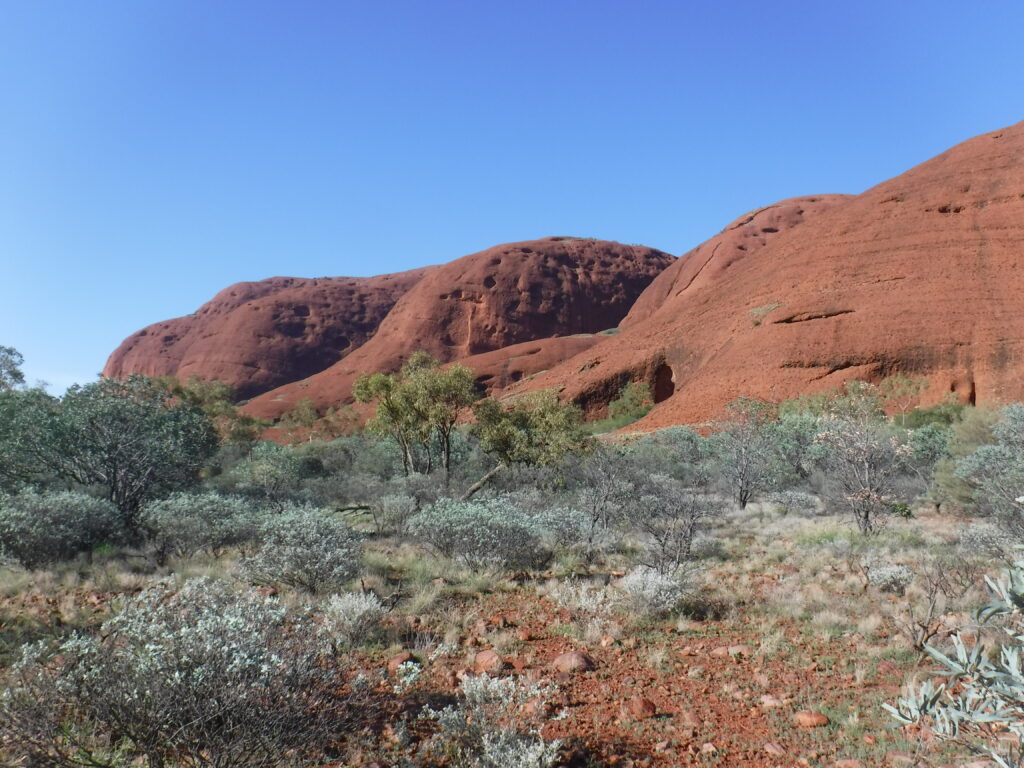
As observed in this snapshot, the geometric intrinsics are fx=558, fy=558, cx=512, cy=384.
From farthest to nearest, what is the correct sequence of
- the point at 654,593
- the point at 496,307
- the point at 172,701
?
the point at 496,307 < the point at 654,593 < the point at 172,701

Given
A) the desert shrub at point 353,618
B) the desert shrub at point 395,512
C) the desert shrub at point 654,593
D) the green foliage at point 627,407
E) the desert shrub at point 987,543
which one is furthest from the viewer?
the green foliage at point 627,407

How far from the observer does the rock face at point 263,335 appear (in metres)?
75.6

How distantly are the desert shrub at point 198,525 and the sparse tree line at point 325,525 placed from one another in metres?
0.04

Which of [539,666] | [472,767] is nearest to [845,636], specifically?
[539,666]

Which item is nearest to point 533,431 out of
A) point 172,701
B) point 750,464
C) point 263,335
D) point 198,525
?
point 750,464

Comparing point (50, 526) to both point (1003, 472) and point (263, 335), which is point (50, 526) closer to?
point (1003, 472)

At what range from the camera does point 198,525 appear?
8.41 metres

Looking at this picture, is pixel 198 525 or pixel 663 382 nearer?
pixel 198 525

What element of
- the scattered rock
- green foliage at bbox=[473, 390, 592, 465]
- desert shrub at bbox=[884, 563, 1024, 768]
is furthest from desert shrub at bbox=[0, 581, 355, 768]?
green foliage at bbox=[473, 390, 592, 465]

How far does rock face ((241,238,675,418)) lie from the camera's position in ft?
209

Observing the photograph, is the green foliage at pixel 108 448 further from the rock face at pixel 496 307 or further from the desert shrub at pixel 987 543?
the rock face at pixel 496 307

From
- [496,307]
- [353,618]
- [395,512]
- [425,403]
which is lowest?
[395,512]

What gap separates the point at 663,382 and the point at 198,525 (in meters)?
38.5

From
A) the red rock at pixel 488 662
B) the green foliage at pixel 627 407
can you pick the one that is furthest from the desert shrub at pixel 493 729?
the green foliage at pixel 627 407
